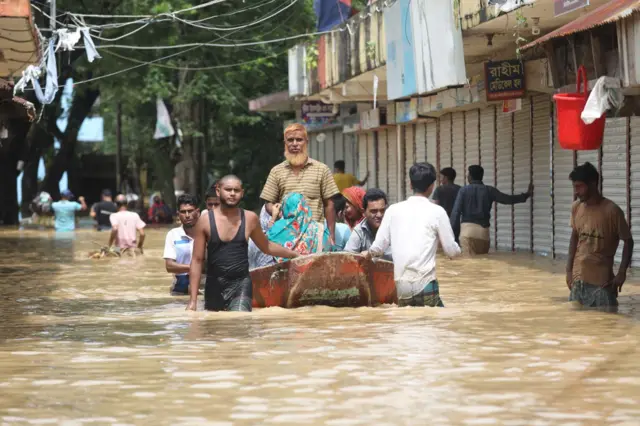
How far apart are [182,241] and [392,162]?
58.5 ft

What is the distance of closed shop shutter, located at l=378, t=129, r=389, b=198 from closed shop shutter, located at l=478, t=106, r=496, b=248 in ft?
23.1

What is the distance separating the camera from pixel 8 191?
43656 millimetres

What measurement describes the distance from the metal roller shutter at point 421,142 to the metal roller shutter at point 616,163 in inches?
370

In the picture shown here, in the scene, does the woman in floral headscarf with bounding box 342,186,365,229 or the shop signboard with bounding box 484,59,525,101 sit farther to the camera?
the shop signboard with bounding box 484,59,525,101

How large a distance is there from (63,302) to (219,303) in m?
3.85

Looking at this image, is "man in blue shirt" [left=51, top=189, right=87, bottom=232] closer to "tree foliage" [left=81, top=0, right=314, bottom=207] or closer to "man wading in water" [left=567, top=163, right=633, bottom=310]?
"tree foliage" [left=81, top=0, right=314, bottom=207]

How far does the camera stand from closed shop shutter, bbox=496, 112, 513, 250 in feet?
76.4

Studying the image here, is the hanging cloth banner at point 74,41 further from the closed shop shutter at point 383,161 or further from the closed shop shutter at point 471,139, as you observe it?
the closed shop shutter at point 383,161

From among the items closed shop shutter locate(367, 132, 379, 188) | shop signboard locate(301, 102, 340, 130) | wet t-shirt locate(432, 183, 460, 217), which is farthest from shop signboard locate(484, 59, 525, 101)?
shop signboard locate(301, 102, 340, 130)

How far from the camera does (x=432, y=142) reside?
27688mm

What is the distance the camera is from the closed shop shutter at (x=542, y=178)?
21312 mm

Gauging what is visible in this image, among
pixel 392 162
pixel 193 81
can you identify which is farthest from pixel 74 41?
pixel 193 81

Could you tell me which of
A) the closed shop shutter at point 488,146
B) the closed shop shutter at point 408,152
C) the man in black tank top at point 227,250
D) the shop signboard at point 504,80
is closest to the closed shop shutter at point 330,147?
the closed shop shutter at point 408,152

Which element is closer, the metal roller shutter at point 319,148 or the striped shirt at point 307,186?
the striped shirt at point 307,186
